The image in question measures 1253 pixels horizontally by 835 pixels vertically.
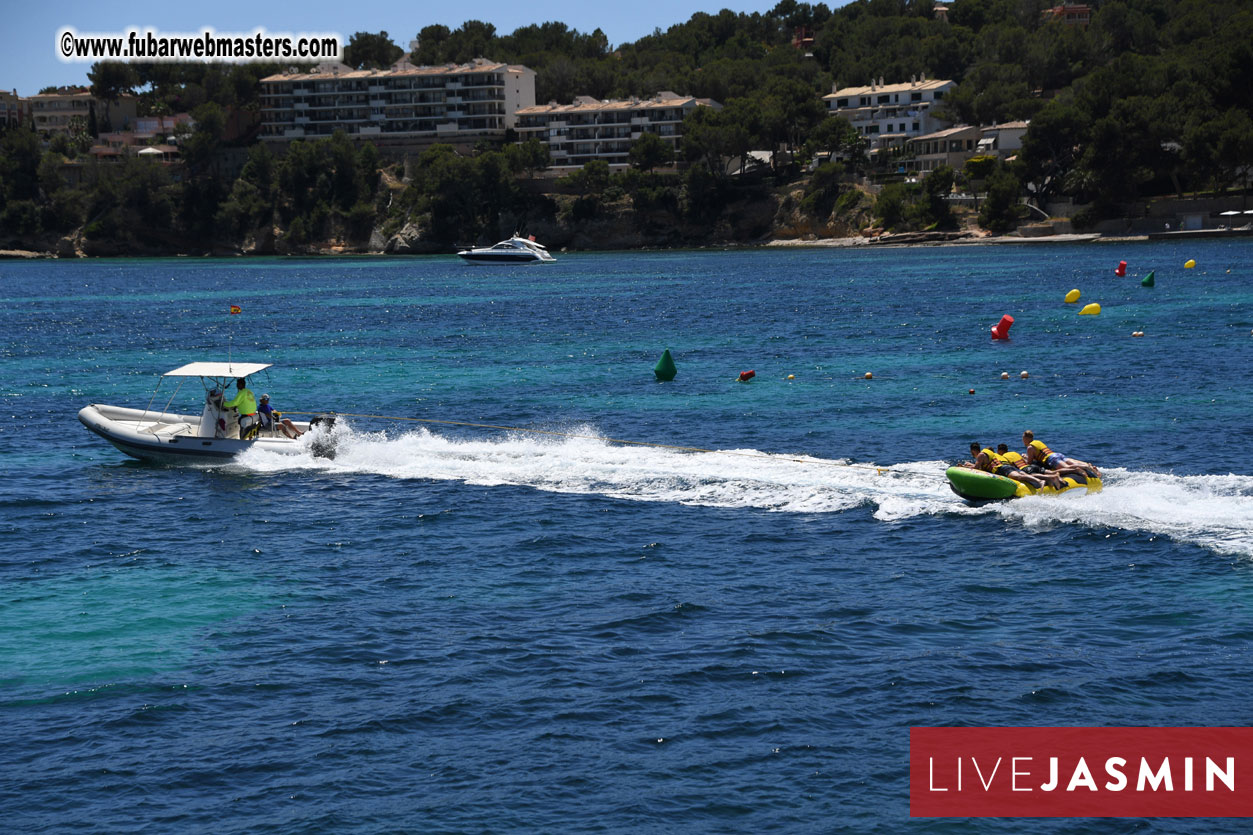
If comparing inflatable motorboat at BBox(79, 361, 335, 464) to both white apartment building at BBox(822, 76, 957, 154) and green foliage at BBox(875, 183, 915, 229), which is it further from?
white apartment building at BBox(822, 76, 957, 154)

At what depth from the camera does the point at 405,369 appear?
54188mm

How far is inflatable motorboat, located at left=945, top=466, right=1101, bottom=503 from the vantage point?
85.5ft

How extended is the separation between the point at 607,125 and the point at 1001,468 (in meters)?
162

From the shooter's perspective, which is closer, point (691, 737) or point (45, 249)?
point (691, 737)

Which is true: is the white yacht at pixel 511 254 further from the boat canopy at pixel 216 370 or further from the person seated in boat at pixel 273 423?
the boat canopy at pixel 216 370

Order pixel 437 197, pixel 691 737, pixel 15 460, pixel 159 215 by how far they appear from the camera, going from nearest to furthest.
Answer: pixel 691 737 → pixel 15 460 → pixel 437 197 → pixel 159 215

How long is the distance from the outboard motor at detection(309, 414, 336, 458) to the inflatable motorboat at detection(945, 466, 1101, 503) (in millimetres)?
16525

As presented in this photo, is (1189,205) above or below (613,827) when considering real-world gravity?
above

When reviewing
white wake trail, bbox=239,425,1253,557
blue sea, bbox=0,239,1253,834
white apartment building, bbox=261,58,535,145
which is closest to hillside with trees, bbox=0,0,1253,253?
white apartment building, bbox=261,58,535,145

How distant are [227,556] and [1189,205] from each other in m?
125

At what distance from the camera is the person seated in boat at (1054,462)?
26.0 metres

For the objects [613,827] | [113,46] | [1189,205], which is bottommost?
[613,827]

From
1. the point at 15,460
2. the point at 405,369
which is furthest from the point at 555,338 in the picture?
the point at 15,460

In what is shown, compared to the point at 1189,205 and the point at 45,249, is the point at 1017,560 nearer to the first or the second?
the point at 1189,205
